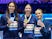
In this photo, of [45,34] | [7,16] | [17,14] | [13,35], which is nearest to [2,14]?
[7,16]

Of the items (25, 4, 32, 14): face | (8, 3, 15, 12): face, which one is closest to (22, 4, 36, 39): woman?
(25, 4, 32, 14): face

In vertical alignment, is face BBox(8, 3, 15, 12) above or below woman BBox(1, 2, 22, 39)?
above

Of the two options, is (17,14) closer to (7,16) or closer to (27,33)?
(7,16)

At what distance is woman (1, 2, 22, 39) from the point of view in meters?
1.92

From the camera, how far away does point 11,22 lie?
195cm

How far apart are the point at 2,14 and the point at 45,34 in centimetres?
71

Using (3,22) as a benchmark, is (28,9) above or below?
above

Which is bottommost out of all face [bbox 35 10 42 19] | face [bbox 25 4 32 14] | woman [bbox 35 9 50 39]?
woman [bbox 35 9 50 39]

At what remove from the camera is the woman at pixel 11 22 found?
192 cm

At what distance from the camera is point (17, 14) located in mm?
1950

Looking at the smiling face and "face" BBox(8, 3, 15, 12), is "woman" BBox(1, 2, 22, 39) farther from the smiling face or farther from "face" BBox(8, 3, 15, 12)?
the smiling face

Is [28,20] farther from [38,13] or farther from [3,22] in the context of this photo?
[3,22]

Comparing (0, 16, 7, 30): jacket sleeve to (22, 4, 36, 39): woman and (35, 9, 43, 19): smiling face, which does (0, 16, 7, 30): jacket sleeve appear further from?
(35, 9, 43, 19): smiling face

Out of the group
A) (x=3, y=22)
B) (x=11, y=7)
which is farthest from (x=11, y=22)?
(x=11, y=7)
